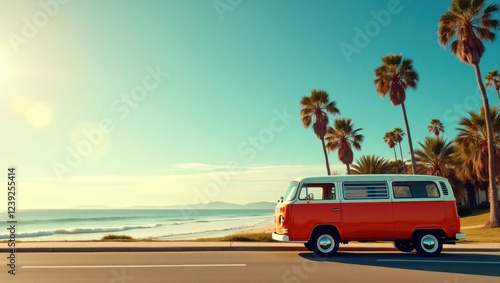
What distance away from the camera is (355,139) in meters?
46.5

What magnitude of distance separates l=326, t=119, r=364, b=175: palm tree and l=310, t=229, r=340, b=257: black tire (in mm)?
33016

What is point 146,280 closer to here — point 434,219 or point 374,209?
point 374,209

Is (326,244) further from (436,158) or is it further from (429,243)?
(436,158)

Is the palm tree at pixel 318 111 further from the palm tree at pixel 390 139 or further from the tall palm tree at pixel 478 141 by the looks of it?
the palm tree at pixel 390 139

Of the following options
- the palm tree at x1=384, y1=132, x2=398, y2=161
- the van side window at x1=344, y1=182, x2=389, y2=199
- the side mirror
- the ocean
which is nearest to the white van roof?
the van side window at x1=344, y1=182, x2=389, y2=199

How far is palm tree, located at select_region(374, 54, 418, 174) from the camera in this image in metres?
35.2

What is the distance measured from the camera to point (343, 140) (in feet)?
153

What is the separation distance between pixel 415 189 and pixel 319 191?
3146mm

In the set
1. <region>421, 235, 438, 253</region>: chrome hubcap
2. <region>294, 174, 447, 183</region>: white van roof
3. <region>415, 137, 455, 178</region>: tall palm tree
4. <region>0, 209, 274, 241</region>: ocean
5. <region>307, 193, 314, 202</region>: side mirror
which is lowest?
<region>0, 209, 274, 241</region>: ocean

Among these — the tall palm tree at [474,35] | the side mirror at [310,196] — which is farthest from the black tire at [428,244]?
the tall palm tree at [474,35]

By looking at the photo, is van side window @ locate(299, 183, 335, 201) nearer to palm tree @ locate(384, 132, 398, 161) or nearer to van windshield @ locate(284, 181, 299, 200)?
van windshield @ locate(284, 181, 299, 200)

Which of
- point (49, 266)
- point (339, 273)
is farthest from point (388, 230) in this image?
point (49, 266)

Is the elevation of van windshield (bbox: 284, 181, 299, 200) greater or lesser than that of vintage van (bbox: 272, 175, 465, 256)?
greater

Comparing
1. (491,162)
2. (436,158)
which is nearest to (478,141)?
(491,162)
